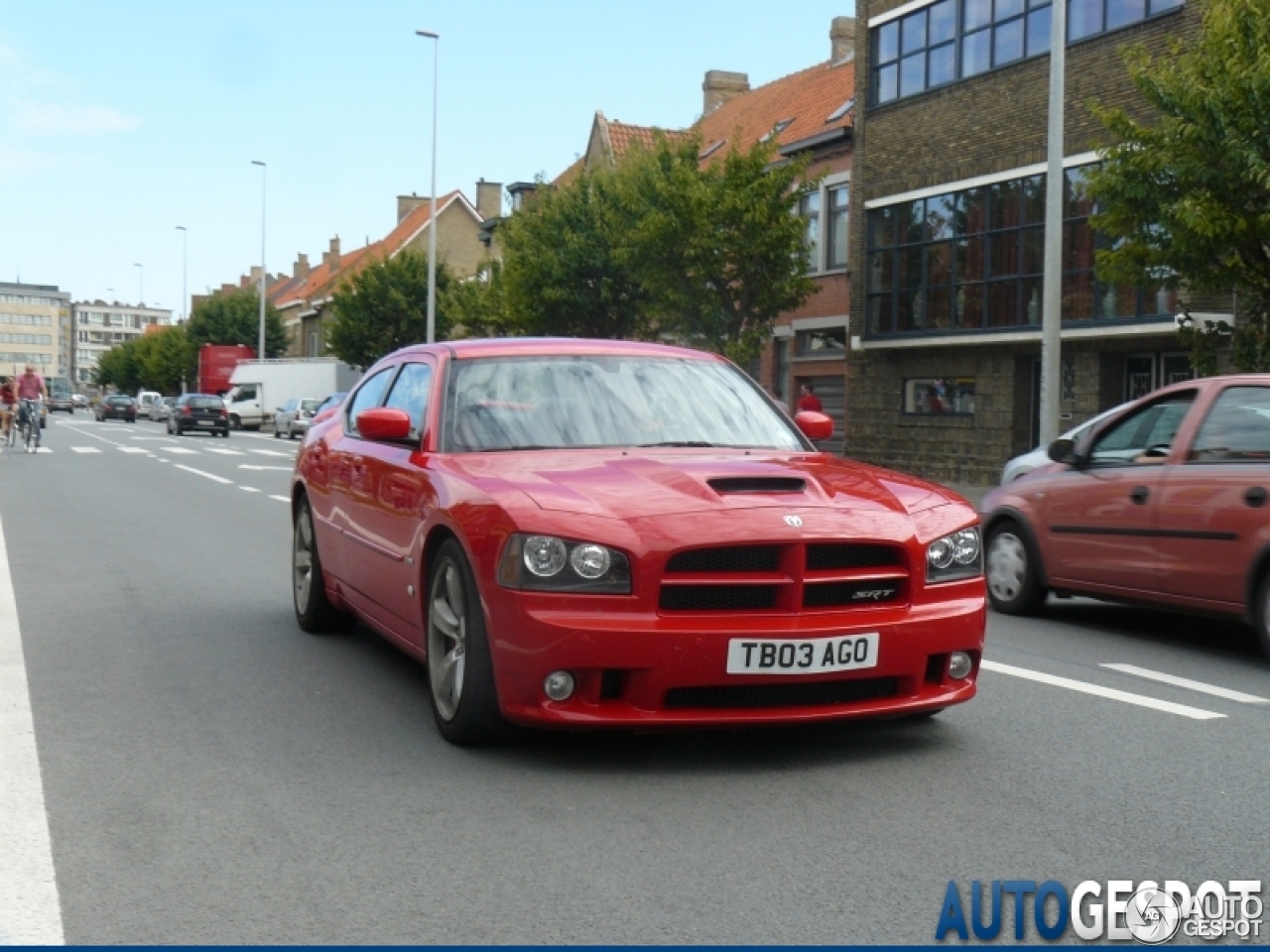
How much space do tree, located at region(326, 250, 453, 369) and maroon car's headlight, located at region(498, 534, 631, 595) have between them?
57992 millimetres

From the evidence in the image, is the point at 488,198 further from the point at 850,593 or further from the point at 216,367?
the point at 850,593

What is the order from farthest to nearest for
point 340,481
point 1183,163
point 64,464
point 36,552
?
point 64,464
point 1183,163
point 36,552
point 340,481

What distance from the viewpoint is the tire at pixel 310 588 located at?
27.7 feet

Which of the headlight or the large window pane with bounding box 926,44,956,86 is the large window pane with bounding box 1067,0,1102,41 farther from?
the headlight

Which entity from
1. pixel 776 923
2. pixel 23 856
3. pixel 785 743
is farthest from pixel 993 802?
pixel 23 856

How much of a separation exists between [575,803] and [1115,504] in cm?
518

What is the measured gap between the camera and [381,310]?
63219mm

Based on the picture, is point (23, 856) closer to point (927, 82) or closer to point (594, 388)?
point (594, 388)

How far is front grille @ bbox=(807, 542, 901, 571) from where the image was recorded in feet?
18.0

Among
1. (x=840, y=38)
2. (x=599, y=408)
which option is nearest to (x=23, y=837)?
(x=599, y=408)

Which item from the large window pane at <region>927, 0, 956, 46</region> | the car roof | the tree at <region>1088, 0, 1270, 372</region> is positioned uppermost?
the large window pane at <region>927, 0, 956, 46</region>

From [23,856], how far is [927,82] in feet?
92.3

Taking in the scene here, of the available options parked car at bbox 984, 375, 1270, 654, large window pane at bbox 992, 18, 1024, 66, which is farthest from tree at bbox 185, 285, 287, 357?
parked car at bbox 984, 375, 1270, 654

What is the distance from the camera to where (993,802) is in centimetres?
511
